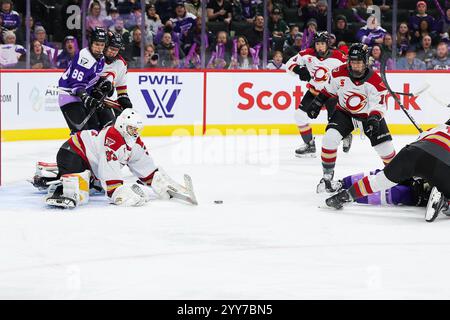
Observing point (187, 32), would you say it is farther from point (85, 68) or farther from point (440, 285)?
point (440, 285)

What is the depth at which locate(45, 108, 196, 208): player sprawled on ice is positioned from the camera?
6.95 meters

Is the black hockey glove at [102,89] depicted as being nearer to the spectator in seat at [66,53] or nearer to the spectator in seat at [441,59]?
the spectator in seat at [66,53]

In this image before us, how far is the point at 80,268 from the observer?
5184mm

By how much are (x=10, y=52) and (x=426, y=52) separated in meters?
4.76

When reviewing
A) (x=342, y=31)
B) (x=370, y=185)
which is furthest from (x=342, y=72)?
(x=342, y=31)

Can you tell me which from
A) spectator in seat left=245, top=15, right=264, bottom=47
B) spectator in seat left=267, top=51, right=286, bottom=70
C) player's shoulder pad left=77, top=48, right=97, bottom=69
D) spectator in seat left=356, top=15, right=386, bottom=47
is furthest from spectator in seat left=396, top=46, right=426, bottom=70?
player's shoulder pad left=77, top=48, right=97, bottom=69

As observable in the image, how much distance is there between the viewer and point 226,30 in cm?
1216

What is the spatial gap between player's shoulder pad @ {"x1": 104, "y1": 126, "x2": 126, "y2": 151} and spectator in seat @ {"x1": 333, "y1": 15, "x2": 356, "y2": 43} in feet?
19.4

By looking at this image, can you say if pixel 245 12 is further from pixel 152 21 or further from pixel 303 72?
pixel 303 72

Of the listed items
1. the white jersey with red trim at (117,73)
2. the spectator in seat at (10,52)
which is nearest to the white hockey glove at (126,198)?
the white jersey with red trim at (117,73)

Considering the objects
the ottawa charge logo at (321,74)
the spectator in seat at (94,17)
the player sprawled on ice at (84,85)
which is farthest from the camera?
the spectator in seat at (94,17)

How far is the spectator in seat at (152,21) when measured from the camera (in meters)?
11.8

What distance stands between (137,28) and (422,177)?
5.84 meters

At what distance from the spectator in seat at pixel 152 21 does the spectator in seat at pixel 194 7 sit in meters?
0.35
